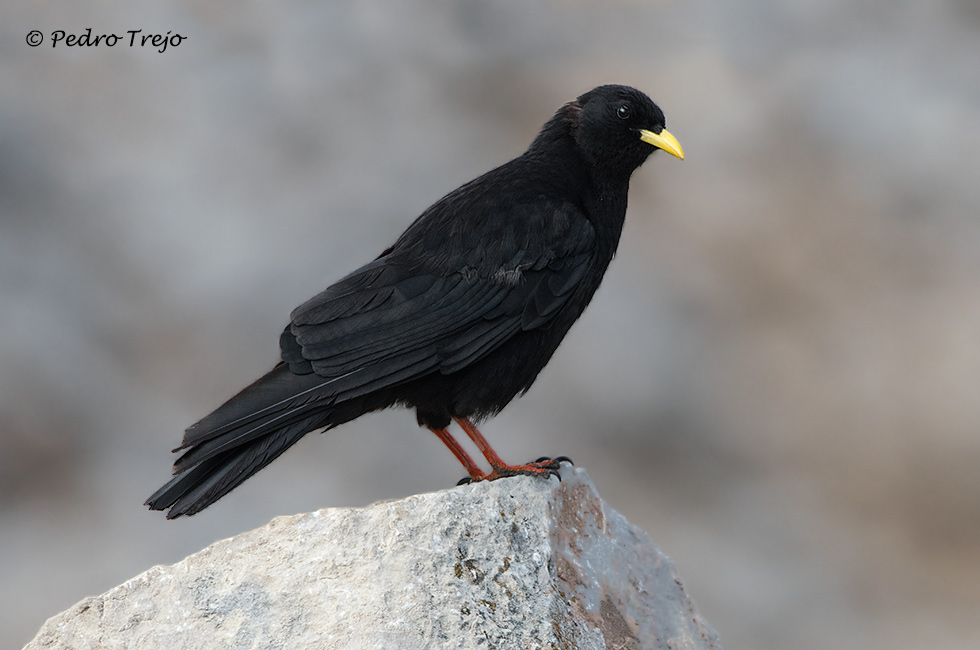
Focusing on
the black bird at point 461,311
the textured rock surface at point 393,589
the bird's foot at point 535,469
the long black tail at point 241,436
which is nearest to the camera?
the textured rock surface at point 393,589

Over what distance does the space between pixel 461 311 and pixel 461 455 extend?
2.55 feet

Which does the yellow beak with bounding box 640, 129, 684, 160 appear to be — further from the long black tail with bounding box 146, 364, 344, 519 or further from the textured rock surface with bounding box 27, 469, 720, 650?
the long black tail with bounding box 146, 364, 344, 519

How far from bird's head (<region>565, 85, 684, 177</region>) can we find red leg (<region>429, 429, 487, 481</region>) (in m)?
1.53

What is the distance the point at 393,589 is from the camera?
3543 mm

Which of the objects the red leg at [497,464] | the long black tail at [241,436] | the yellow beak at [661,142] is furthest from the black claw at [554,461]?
the yellow beak at [661,142]

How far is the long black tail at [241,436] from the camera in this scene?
3.86 metres

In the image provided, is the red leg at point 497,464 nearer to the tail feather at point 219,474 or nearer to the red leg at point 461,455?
the red leg at point 461,455

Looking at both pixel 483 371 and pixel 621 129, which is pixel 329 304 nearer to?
pixel 483 371

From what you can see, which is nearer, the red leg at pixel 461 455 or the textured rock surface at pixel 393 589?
the textured rock surface at pixel 393 589

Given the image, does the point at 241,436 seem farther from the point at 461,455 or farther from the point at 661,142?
the point at 661,142

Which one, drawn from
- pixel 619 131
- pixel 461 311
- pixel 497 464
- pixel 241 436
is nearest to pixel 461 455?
pixel 497 464

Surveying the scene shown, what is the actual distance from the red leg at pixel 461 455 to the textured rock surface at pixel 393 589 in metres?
0.55

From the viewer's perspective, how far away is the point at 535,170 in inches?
193

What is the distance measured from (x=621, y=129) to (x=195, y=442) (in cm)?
258
